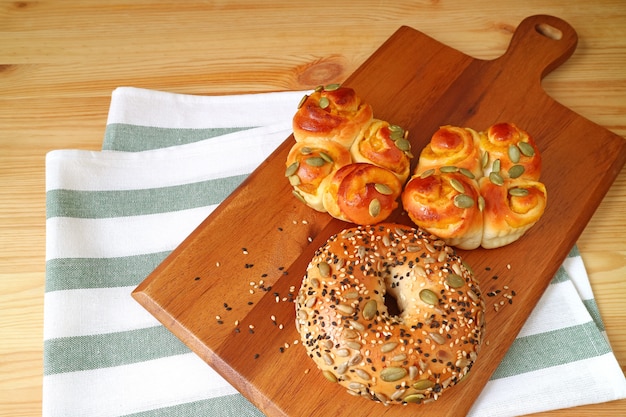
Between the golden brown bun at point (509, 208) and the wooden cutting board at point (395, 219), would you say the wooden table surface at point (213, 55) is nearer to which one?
the wooden cutting board at point (395, 219)

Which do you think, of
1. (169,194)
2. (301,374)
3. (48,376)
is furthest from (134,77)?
(301,374)

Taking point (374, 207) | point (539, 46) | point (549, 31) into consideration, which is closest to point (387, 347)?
point (374, 207)

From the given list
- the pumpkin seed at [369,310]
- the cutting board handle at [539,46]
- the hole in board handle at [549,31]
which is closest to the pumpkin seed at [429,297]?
the pumpkin seed at [369,310]

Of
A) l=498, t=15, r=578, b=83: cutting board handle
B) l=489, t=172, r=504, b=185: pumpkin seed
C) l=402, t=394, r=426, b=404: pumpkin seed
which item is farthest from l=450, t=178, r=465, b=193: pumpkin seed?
l=498, t=15, r=578, b=83: cutting board handle

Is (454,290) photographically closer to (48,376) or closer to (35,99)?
(48,376)

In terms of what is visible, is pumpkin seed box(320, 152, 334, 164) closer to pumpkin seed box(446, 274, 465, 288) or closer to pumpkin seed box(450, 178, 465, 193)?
pumpkin seed box(450, 178, 465, 193)

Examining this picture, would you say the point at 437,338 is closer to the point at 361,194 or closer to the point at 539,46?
the point at 361,194
